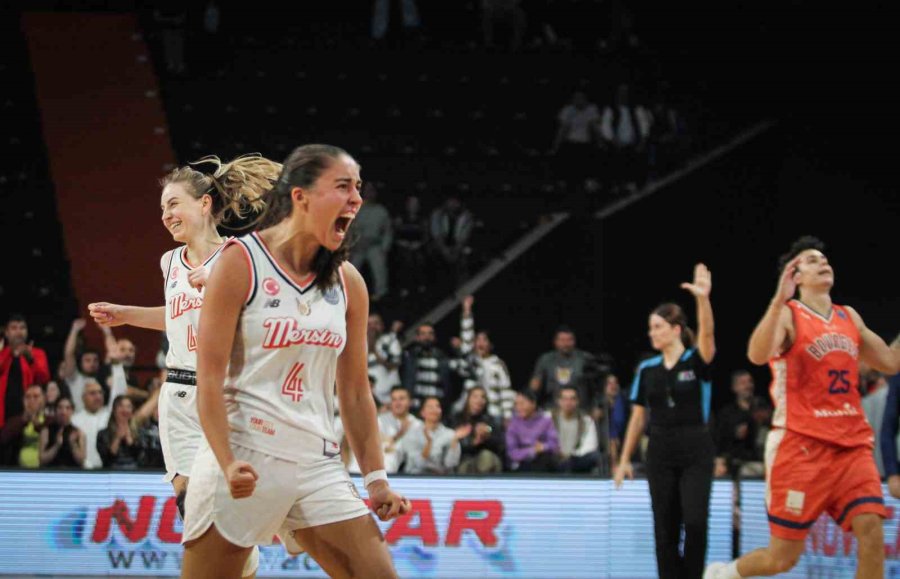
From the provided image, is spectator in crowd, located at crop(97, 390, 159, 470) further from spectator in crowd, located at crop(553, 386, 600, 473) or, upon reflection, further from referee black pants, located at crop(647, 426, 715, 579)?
referee black pants, located at crop(647, 426, 715, 579)

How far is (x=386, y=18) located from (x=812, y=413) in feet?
47.6

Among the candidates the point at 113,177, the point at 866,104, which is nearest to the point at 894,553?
the point at 866,104

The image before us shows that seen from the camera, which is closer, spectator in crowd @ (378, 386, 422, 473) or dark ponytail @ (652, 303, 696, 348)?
dark ponytail @ (652, 303, 696, 348)

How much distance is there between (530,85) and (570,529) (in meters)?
11.4

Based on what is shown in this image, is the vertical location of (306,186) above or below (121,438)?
above

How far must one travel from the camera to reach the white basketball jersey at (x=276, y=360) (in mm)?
3693

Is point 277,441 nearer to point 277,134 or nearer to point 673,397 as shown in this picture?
point 673,397

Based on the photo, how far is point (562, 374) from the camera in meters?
13.0

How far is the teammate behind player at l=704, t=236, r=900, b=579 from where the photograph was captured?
270 inches

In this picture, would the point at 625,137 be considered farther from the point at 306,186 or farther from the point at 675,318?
the point at 306,186

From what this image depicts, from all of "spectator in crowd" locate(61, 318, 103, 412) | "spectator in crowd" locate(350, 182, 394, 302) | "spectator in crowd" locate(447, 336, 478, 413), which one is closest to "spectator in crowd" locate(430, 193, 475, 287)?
"spectator in crowd" locate(350, 182, 394, 302)

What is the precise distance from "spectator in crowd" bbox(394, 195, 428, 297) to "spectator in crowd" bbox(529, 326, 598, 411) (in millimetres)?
3584

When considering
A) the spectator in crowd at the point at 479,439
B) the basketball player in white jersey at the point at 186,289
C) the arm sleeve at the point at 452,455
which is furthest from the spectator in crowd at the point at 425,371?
the basketball player in white jersey at the point at 186,289

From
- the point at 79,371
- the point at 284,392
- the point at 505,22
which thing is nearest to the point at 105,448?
the point at 79,371
